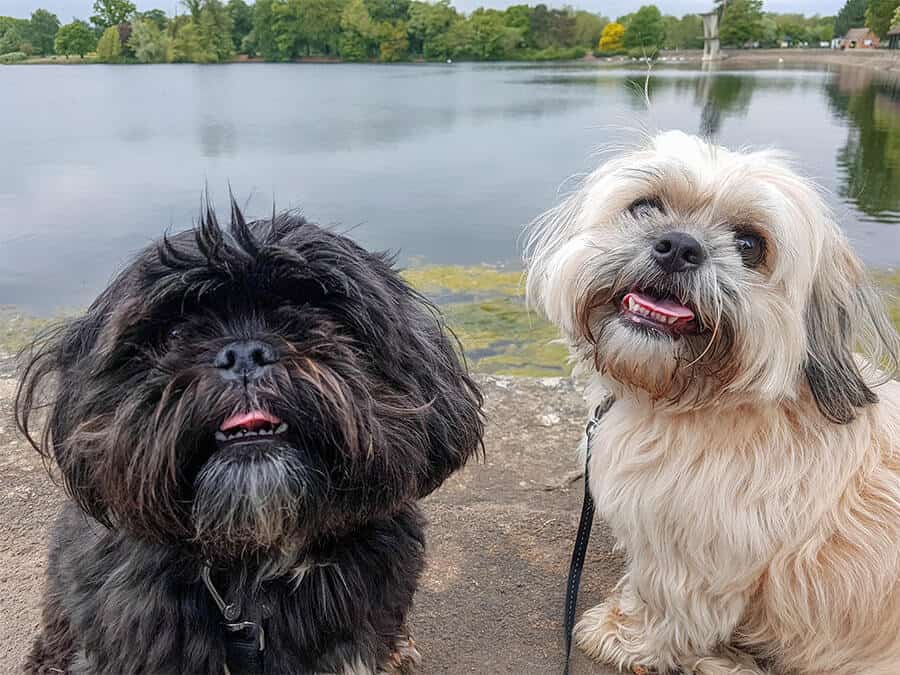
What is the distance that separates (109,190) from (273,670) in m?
13.2

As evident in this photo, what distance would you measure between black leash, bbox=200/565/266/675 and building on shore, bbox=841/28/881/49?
230 feet

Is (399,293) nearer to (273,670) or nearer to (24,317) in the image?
(273,670)

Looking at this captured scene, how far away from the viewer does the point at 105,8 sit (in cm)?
4988

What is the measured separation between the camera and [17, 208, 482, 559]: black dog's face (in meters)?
1.41

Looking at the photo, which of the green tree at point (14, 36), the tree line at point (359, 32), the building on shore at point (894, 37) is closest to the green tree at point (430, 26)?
the tree line at point (359, 32)

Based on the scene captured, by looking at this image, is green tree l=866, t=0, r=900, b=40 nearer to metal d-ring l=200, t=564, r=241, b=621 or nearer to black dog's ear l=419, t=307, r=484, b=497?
black dog's ear l=419, t=307, r=484, b=497

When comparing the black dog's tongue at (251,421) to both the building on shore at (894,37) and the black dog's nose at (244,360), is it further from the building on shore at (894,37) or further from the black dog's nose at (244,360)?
the building on shore at (894,37)

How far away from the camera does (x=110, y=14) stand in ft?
164

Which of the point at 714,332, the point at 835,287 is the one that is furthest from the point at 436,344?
the point at 835,287

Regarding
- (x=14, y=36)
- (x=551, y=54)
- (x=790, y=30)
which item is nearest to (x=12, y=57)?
(x=14, y=36)

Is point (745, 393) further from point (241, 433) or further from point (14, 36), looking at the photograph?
point (14, 36)

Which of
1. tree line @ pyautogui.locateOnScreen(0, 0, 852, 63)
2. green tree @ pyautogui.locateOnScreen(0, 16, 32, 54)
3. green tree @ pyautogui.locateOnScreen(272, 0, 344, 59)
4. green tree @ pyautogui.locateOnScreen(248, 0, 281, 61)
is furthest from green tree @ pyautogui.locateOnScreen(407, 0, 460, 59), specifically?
green tree @ pyautogui.locateOnScreen(0, 16, 32, 54)

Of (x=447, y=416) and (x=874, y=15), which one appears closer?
(x=447, y=416)

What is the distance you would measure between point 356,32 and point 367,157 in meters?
46.1
